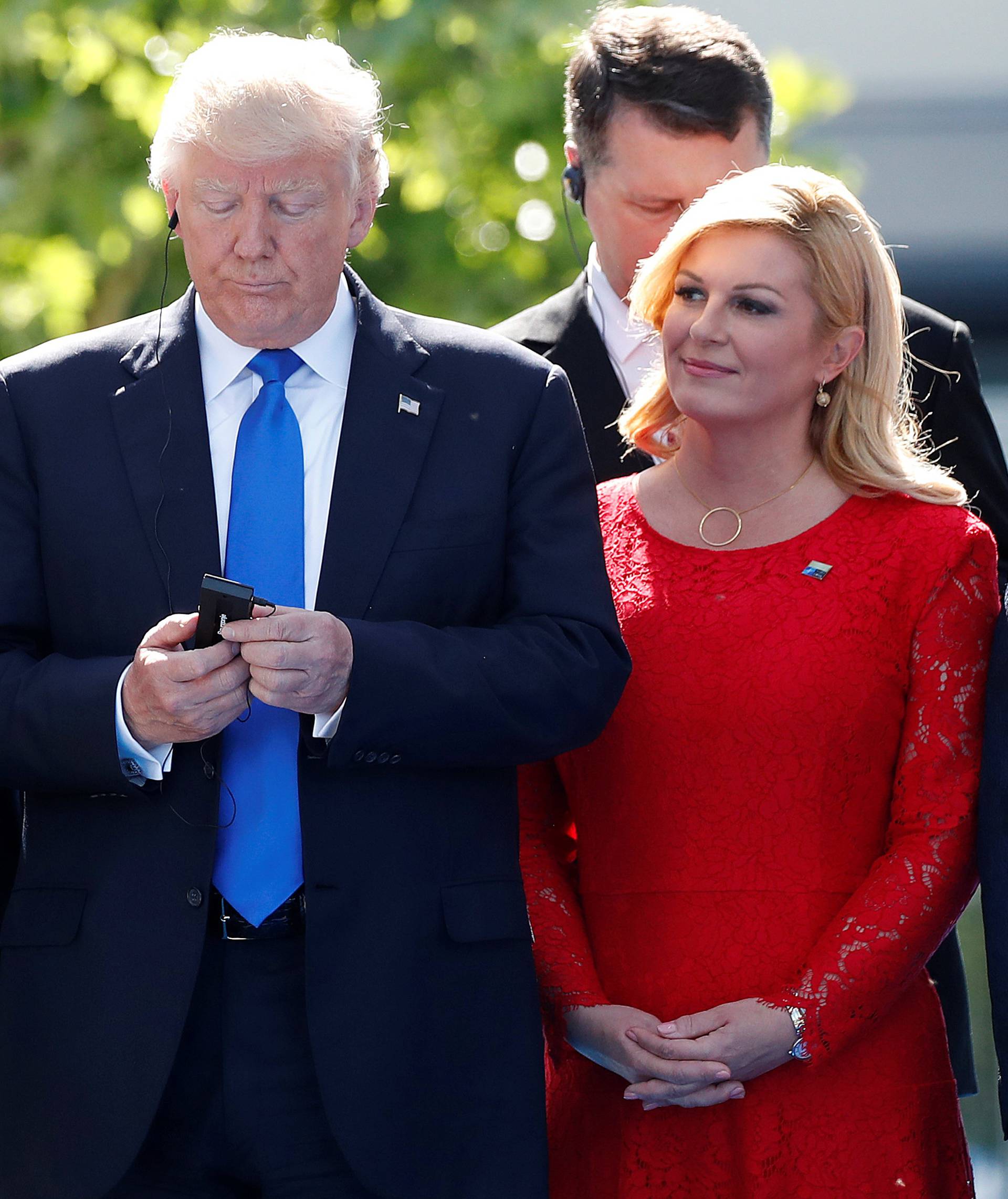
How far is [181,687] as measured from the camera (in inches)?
82.2

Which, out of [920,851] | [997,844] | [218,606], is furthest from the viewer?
[920,851]

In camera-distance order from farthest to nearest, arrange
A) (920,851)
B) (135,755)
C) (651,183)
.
A: (651,183), (920,851), (135,755)

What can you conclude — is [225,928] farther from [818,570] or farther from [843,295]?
[843,295]

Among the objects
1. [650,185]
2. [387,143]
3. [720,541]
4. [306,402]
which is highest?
[387,143]

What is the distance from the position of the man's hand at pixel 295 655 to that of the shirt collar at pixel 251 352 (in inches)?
17.0

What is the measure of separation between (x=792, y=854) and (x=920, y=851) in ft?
0.64

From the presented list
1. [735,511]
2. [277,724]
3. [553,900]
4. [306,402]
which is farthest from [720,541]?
[277,724]

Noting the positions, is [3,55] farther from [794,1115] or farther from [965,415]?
[794,1115]

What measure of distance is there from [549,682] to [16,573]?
72 cm

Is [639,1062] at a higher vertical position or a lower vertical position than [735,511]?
lower

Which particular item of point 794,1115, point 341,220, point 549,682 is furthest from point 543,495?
point 794,1115

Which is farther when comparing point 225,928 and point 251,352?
point 251,352

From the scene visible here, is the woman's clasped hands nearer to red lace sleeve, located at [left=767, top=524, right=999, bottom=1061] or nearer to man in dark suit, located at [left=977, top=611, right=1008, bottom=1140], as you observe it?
red lace sleeve, located at [left=767, top=524, right=999, bottom=1061]

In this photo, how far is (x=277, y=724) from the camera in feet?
7.64
